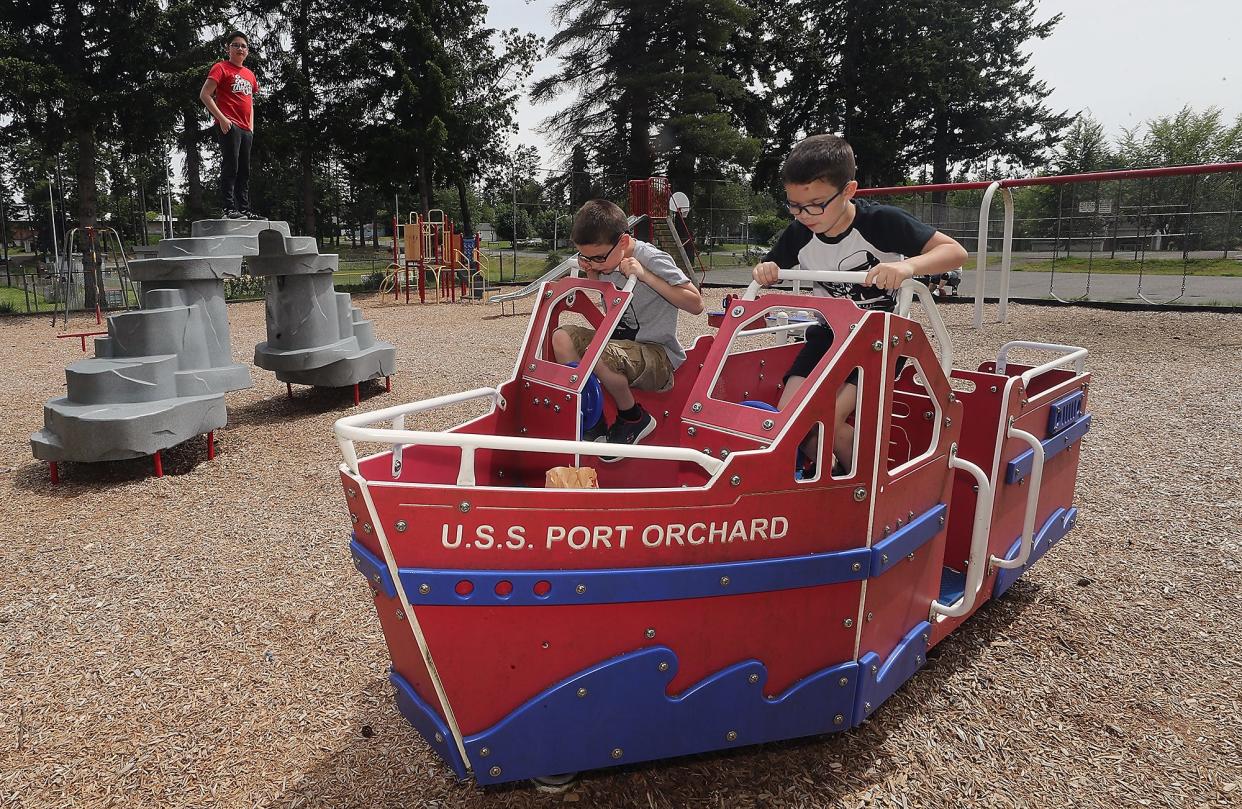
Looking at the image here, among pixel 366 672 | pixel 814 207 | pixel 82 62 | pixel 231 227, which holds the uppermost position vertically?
pixel 82 62

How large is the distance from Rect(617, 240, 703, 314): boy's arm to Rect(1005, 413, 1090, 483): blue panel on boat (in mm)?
1412

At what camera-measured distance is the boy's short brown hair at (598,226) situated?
3.26m

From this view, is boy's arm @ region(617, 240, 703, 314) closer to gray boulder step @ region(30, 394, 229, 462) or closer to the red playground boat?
the red playground boat

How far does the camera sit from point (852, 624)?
93.1 inches

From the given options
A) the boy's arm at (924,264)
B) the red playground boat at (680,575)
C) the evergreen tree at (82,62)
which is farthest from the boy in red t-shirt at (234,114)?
the evergreen tree at (82,62)

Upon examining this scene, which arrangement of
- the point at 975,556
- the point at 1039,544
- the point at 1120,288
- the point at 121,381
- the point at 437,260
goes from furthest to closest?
1. the point at 437,260
2. the point at 1120,288
3. the point at 121,381
4. the point at 1039,544
5. the point at 975,556

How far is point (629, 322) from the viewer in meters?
3.69

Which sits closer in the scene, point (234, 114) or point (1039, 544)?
point (1039, 544)

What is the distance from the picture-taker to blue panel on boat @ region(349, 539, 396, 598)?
6.61ft

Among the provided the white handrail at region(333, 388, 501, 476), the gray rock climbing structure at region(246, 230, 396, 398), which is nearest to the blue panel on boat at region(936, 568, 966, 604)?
the white handrail at region(333, 388, 501, 476)

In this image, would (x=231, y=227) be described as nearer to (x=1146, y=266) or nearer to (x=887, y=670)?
(x=887, y=670)

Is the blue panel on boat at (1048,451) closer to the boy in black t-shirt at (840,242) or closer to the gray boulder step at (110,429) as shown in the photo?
the boy in black t-shirt at (840,242)

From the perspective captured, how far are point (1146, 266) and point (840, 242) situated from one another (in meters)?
17.0

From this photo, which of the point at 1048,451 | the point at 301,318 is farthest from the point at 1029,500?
the point at 301,318
